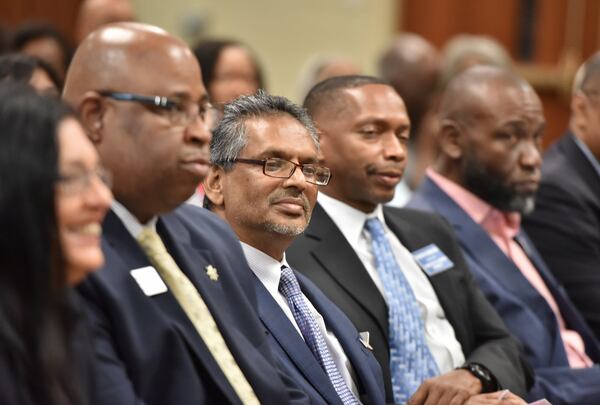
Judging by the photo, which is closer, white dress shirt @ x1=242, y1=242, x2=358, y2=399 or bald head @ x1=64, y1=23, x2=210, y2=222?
bald head @ x1=64, y1=23, x2=210, y2=222

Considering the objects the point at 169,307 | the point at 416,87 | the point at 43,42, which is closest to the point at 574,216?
the point at 416,87

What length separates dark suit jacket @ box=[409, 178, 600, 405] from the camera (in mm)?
3295

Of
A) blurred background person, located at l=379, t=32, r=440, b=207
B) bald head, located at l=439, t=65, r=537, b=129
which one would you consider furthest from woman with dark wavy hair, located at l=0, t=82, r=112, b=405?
blurred background person, located at l=379, t=32, r=440, b=207

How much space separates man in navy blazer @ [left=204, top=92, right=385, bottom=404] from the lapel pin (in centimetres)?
27

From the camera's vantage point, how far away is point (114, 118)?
2.01 meters

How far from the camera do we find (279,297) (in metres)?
2.54

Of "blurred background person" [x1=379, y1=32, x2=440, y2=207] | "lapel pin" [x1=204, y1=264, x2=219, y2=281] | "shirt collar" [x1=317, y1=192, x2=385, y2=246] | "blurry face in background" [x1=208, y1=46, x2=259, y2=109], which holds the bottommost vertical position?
"blurred background person" [x1=379, y1=32, x2=440, y2=207]

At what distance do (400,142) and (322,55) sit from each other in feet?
13.4

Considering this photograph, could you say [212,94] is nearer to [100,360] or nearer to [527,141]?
[527,141]

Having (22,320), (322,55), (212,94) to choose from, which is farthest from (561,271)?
(322,55)

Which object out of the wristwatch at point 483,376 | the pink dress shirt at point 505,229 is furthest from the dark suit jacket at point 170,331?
the pink dress shirt at point 505,229

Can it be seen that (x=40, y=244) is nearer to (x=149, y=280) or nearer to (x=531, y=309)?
(x=149, y=280)

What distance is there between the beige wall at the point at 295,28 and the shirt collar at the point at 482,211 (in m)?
3.61

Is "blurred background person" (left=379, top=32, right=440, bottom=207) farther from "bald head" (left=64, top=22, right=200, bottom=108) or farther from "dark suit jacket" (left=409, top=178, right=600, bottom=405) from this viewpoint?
"bald head" (left=64, top=22, right=200, bottom=108)
